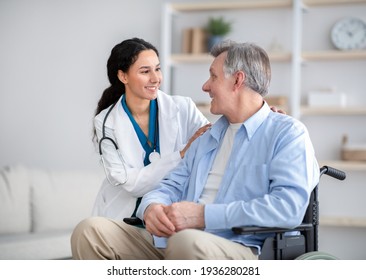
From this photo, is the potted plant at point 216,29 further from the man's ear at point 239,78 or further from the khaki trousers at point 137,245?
the khaki trousers at point 137,245

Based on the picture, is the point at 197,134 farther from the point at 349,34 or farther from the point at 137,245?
the point at 349,34

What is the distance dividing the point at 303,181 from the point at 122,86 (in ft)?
3.33

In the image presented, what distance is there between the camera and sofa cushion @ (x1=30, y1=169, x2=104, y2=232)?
3.70 meters

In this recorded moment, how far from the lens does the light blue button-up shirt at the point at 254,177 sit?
1.73m

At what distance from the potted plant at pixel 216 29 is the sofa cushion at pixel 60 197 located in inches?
49.9

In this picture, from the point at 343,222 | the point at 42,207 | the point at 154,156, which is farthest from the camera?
the point at 343,222

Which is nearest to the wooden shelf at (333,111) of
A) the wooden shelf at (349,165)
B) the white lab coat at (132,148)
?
the wooden shelf at (349,165)

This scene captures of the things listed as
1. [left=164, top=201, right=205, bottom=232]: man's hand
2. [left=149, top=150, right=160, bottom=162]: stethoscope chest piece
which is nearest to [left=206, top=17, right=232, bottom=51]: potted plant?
[left=149, top=150, right=160, bottom=162]: stethoscope chest piece

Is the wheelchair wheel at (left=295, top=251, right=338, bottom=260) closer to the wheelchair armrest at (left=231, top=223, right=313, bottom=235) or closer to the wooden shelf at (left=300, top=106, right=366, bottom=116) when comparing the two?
the wheelchair armrest at (left=231, top=223, right=313, bottom=235)

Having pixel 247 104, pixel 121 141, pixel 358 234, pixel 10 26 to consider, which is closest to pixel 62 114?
pixel 10 26

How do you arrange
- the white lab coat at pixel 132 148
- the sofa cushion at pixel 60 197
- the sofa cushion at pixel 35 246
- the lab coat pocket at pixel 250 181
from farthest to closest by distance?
the sofa cushion at pixel 60 197, the sofa cushion at pixel 35 246, the white lab coat at pixel 132 148, the lab coat pocket at pixel 250 181

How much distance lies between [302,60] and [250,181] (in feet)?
8.56

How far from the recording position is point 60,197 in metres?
3.77

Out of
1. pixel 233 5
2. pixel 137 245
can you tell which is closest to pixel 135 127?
pixel 137 245
